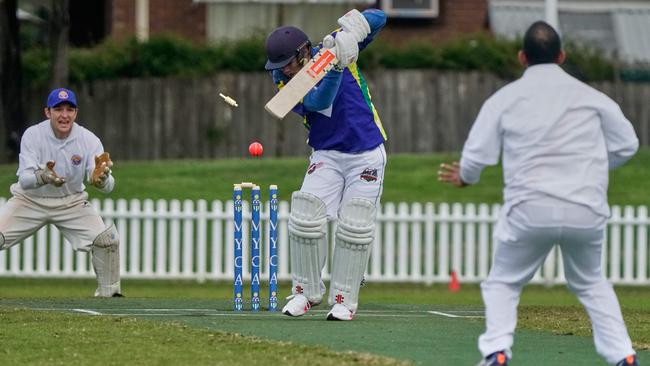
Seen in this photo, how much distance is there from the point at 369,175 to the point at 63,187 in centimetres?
361

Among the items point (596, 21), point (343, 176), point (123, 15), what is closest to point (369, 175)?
point (343, 176)

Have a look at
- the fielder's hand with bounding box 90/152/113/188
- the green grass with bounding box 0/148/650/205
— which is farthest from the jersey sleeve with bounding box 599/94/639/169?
the green grass with bounding box 0/148/650/205

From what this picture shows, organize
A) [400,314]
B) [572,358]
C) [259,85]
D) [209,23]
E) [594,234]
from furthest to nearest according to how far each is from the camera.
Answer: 1. [209,23]
2. [259,85]
3. [400,314]
4. [572,358]
5. [594,234]

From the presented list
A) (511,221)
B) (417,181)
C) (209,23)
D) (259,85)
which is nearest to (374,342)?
(511,221)

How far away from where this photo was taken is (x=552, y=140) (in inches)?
310

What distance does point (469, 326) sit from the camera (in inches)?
426

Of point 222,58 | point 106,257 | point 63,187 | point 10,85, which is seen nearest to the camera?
point 63,187

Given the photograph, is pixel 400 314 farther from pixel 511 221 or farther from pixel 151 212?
pixel 151 212

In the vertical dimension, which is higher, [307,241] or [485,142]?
[485,142]

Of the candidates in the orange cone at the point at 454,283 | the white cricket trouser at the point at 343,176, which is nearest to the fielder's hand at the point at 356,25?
the white cricket trouser at the point at 343,176

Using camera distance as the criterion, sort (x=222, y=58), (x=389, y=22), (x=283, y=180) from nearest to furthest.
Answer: (x=283, y=180), (x=222, y=58), (x=389, y=22)

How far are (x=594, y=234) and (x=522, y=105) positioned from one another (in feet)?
2.42

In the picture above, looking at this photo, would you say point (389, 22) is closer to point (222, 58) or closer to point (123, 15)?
point (222, 58)

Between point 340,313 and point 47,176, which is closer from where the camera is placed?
point 340,313
